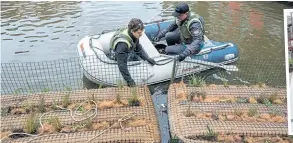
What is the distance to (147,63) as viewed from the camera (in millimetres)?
Answer: 6484

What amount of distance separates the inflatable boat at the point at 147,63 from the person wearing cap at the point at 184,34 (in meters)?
0.25

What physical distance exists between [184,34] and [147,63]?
110 centimetres

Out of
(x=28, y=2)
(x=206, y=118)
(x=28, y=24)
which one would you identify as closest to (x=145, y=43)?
(x=206, y=118)

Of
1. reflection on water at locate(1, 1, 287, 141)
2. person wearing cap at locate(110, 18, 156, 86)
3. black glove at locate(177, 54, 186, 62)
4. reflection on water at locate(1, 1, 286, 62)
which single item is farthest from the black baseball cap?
reflection on water at locate(1, 1, 286, 62)

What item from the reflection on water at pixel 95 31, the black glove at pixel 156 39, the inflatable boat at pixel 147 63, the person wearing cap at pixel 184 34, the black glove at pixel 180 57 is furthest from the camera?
the black glove at pixel 156 39

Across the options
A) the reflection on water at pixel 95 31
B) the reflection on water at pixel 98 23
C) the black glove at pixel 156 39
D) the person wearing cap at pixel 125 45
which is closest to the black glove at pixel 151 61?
the person wearing cap at pixel 125 45

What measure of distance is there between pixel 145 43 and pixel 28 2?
7.64 m

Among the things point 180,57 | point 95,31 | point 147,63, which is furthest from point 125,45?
point 95,31

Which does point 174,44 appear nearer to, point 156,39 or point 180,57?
point 156,39

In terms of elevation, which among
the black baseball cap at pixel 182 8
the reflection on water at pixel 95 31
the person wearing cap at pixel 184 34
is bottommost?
the reflection on water at pixel 95 31

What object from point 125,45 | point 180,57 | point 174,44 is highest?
point 125,45

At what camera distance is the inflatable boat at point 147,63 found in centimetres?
637

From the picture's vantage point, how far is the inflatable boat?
637 cm

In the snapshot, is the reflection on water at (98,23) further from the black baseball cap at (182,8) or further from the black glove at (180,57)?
the black glove at (180,57)
